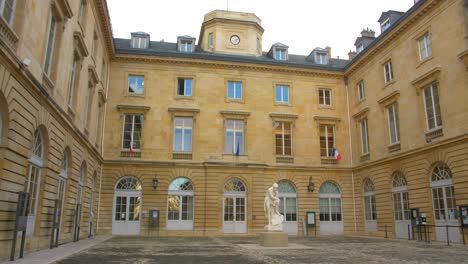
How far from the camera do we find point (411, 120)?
58.6 ft

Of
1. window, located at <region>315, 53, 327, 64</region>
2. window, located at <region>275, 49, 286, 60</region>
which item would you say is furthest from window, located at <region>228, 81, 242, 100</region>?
window, located at <region>315, 53, 327, 64</region>

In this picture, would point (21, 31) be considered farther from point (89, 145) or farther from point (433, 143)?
point (433, 143)

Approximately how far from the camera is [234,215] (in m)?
21.2

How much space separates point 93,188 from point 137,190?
2.52 m

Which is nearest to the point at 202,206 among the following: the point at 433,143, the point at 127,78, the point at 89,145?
the point at 89,145

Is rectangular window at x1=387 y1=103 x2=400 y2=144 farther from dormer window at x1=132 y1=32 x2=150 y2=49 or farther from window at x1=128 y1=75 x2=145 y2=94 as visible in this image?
dormer window at x1=132 y1=32 x2=150 y2=49

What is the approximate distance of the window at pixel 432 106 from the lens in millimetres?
16438

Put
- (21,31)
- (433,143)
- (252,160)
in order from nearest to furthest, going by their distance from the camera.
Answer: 1. (21,31)
2. (433,143)
3. (252,160)

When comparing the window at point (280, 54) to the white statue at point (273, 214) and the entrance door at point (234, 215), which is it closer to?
the entrance door at point (234, 215)

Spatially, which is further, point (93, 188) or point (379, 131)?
point (379, 131)

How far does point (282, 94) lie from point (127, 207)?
1125 cm

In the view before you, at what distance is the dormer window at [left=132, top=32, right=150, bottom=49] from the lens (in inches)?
949

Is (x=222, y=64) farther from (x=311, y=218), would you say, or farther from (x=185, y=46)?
(x=311, y=218)

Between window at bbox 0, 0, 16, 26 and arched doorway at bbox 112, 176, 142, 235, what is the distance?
43.6 feet
